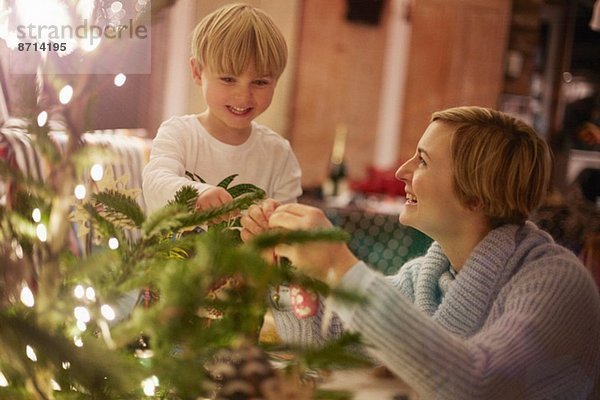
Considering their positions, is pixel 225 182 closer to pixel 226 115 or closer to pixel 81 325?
pixel 226 115

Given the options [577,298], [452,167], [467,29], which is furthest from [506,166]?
[467,29]

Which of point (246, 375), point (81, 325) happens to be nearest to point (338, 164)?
point (81, 325)

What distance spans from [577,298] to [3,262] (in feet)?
2.46

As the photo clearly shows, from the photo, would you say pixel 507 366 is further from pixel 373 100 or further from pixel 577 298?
pixel 373 100

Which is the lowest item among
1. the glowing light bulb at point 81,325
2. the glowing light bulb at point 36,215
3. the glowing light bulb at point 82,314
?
the glowing light bulb at point 81,325

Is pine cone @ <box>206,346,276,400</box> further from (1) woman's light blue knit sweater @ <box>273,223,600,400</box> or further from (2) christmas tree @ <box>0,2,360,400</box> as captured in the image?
(1) woman's light blue knit sweater @ <box>273,223,600,400</box>

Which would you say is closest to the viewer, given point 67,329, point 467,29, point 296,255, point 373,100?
point 67,329

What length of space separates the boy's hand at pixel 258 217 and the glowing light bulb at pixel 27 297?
292mm

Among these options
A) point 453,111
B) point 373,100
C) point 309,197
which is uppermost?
point 453,111

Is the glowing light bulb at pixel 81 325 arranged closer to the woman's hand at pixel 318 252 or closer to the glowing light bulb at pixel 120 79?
the woman's hand at pixel 318 252

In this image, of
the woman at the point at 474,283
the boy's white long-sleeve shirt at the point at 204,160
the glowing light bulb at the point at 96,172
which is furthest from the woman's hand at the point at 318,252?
the glowing light bulb at the point at 96,172

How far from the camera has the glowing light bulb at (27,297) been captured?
83 centimetres

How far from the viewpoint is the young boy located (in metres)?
1.14

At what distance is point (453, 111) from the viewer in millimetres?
1203
